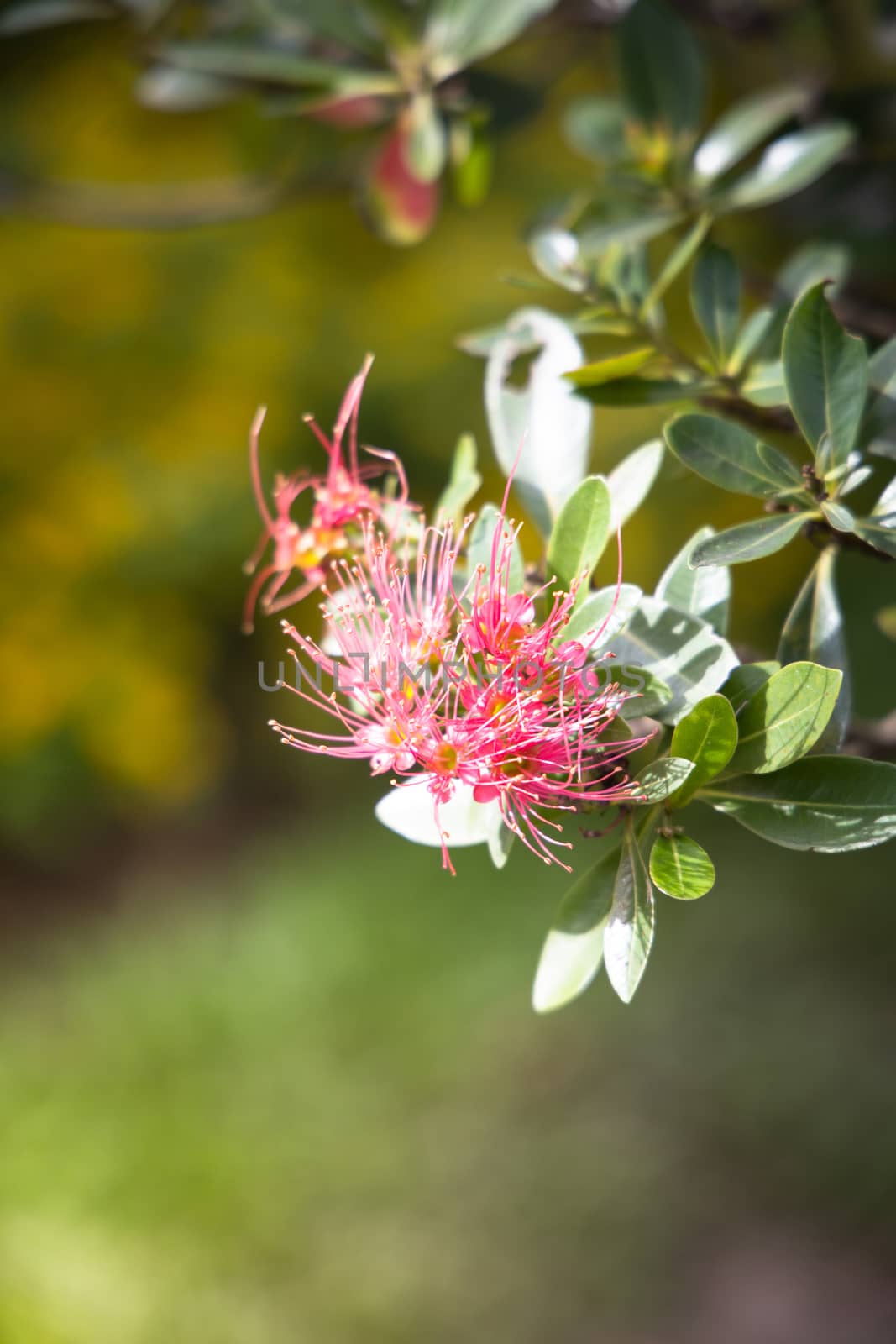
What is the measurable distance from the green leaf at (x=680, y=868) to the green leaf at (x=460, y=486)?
0.19 m

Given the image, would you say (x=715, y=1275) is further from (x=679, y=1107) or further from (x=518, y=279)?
(x=518, y=279)

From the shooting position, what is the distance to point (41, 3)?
1060 millimetres

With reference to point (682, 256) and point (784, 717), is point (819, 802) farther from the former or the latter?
point (682, 256)

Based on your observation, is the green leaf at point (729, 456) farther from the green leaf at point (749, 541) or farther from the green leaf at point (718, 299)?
the green leaf at point (718, 299)

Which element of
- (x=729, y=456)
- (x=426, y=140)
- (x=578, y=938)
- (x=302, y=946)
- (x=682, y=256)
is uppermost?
(x=426, y=140)

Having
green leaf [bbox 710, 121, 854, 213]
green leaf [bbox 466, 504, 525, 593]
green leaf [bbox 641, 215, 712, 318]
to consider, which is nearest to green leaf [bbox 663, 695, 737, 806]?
green leaf [bbox 466, 504, 525, 593]

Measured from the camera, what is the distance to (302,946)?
8.32 ft

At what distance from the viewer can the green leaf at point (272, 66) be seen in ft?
2.84

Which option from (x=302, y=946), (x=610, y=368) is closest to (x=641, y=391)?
(x=610, y=368)

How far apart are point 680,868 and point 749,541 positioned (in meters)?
0.15

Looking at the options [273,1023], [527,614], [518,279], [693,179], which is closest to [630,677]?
[527,614]

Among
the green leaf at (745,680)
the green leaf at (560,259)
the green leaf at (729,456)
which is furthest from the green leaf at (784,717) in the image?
the green leaf at (560,259)

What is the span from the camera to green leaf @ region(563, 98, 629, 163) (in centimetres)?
92

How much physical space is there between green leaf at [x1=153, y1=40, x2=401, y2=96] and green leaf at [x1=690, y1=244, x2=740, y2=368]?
34 centimetres
